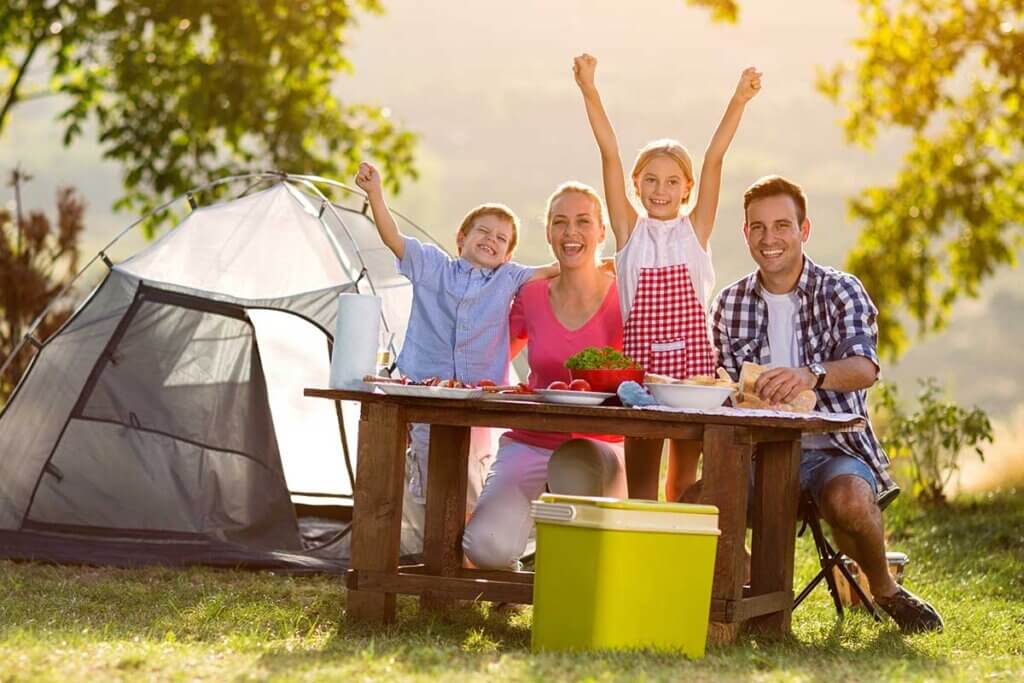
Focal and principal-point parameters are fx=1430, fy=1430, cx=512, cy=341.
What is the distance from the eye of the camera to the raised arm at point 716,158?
473cm

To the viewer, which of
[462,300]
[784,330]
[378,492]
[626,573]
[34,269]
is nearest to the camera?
[626,573]

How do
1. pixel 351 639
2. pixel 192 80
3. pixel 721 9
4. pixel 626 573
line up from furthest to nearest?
1. pixel 192 80
2. pixel 721 9
3. pixel 351 639
4. pixel 626 573

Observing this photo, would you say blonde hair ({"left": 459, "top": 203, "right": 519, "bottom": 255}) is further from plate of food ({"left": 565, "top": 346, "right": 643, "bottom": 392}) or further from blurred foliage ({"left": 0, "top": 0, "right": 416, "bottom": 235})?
blurred foliage ({"left": 0, "top": 0, "right": 416, "bottom": 235})

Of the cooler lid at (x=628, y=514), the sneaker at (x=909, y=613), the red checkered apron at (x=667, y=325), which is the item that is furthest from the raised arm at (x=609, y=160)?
the sneaker at (x=909, y=613)

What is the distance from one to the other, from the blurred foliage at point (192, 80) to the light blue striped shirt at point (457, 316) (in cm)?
690

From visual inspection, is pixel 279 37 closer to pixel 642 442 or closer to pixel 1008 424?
pixel 1008 424

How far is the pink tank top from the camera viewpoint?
4898 millimetres

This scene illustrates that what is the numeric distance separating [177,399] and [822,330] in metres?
3.04

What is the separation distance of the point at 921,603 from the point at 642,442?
44.9 inches

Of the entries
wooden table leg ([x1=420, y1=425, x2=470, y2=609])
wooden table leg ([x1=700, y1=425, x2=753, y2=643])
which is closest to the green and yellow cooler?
wooden table leg ([x1=700, y1=425, x2=753, y2=643])

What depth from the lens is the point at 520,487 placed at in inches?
190

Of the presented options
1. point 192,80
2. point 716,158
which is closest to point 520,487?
point 716,158

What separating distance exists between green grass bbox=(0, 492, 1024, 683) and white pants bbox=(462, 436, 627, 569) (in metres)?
0.25

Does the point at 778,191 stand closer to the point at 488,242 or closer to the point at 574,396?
the point at 488,242
